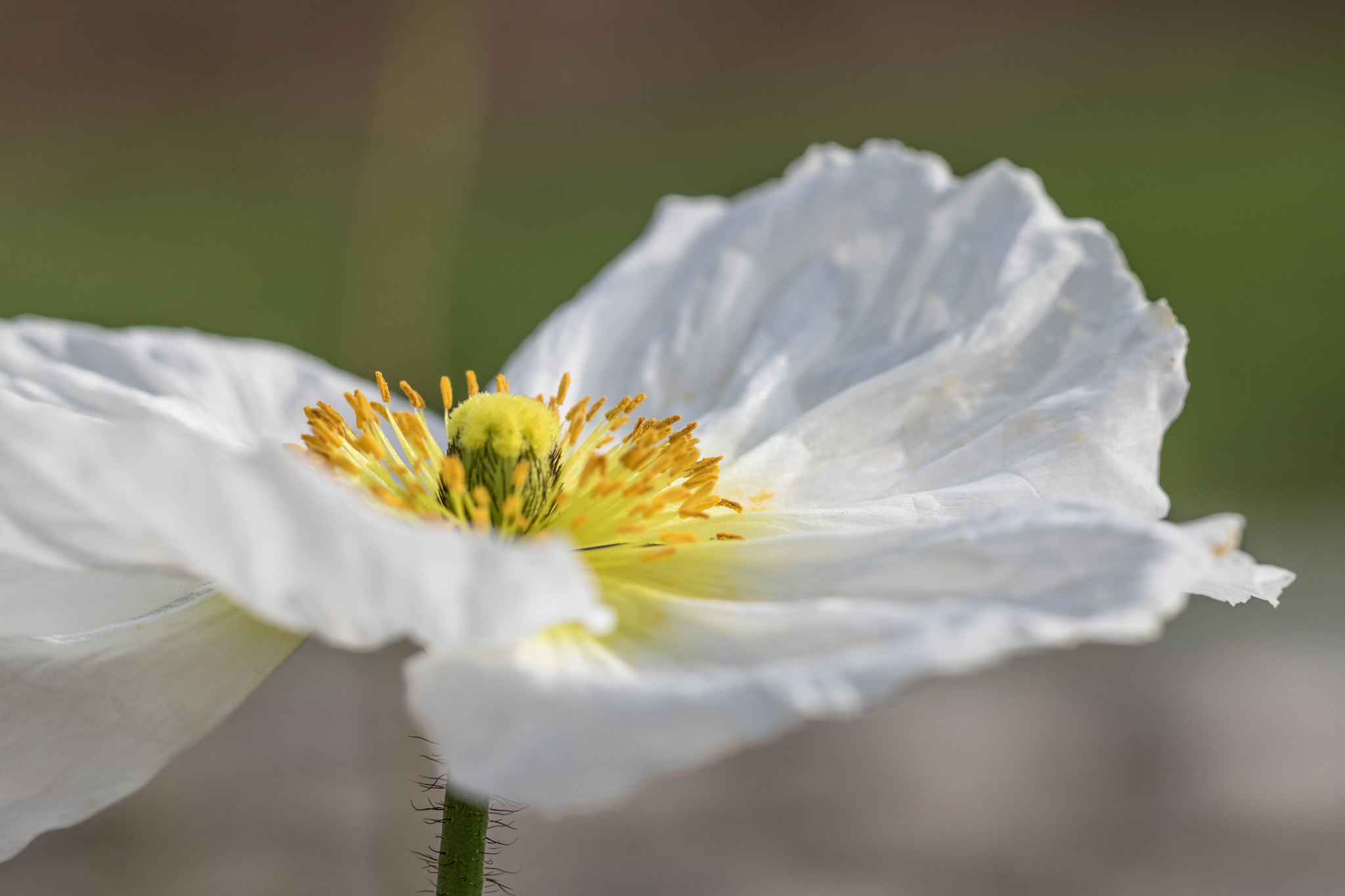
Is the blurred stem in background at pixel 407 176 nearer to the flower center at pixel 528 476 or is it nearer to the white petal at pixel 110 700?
the flower center at pixel 528 476

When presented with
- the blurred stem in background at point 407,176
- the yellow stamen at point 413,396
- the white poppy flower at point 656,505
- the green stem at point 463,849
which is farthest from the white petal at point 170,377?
the blurred stem in background at point 407,176

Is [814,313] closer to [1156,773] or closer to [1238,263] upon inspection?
[1156,773]

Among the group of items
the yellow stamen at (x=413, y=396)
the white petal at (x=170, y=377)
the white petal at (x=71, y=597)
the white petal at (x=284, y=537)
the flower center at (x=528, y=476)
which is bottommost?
the white petal at (x=284, y=537)

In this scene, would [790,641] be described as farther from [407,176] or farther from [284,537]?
[407,176]

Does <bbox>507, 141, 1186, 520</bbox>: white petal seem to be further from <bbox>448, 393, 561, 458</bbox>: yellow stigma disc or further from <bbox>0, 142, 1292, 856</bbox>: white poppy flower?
<bbox>448, 393, 561, 458</bbox>: yellow stigma disc

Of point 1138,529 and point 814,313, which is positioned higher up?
point 814,313

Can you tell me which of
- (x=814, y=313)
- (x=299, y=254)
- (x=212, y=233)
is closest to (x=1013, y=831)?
(x=814, y=313)

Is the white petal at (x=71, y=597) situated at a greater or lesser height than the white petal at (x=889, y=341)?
lesser
